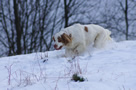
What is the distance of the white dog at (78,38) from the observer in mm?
5801

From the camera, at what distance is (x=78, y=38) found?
6.04 meters

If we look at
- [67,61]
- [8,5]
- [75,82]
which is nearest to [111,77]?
[75,82]

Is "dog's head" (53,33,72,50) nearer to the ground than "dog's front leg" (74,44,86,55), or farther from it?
farther from it

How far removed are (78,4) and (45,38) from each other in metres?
4.40

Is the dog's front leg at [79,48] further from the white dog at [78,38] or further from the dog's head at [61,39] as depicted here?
the dog's head at [61,39]

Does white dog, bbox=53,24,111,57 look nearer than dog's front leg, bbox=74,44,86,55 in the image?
Yes

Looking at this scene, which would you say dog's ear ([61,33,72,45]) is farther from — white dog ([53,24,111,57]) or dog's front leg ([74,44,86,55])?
dog's front leg ([74,44,86,55])

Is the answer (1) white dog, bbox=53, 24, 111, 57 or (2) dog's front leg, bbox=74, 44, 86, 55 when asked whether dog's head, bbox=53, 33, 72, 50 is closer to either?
(1) white dog, bbox=53, 24, 111, 57

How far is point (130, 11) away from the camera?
20.7 metres

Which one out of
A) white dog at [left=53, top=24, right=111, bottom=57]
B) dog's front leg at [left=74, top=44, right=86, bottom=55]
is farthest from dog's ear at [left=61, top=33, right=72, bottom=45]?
dog's front leg at [left=74, top=44, right=86, bottom=55]

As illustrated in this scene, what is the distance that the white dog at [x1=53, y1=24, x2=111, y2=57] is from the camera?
5.80 meters

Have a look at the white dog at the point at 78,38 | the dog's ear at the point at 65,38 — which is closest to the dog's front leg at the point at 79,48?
the white dog at the point at 78,38

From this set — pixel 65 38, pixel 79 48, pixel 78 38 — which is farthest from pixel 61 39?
pixel 79 48

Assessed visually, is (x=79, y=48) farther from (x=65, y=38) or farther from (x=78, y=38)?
(x=65, y=38)
